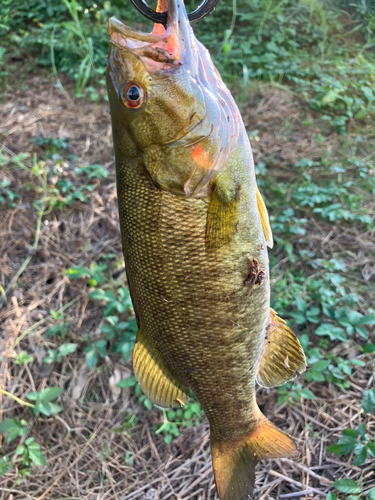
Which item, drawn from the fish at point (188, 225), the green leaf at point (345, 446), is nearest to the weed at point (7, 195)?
the fish at point (188, 225)

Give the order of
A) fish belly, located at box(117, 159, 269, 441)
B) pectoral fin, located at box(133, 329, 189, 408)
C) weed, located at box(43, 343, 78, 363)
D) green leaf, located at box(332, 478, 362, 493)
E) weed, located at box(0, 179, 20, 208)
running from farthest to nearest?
weed, located at box(0, 179, 20, 208) < weed, located at box(43, 343, 78, 363) < green leaf, located at box(332, 478, 362, 493) < pectoral fin, located at box(133, 329, 189, 408) < fish belly, located at box(117, 159, 269, 441)

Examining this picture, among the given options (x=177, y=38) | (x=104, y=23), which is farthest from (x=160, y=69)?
(x=104, y=23)

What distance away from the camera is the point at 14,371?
2490 mm

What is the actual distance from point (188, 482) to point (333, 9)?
238 inches

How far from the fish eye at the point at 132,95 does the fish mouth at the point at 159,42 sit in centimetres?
8

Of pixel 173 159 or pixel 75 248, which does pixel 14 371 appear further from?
pixel 173 159

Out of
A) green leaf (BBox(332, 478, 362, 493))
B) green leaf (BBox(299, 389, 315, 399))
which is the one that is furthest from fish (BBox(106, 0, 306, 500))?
green leaf (BBox(299, 389, 315, 399))

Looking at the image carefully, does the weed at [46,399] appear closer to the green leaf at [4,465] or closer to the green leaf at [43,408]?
the green leaf at [43,408]

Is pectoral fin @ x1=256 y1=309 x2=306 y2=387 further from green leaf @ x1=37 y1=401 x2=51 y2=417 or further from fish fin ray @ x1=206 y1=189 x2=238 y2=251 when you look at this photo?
green leaf @ x1=37 y1=401 x2=51 y2=417

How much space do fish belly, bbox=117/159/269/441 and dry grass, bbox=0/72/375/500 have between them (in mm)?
1059

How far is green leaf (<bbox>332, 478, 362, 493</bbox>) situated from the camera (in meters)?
1.68

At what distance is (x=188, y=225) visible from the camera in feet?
3.84

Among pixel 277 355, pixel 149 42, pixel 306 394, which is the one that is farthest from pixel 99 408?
pixel 149 42

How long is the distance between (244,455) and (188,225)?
40.3 inches
